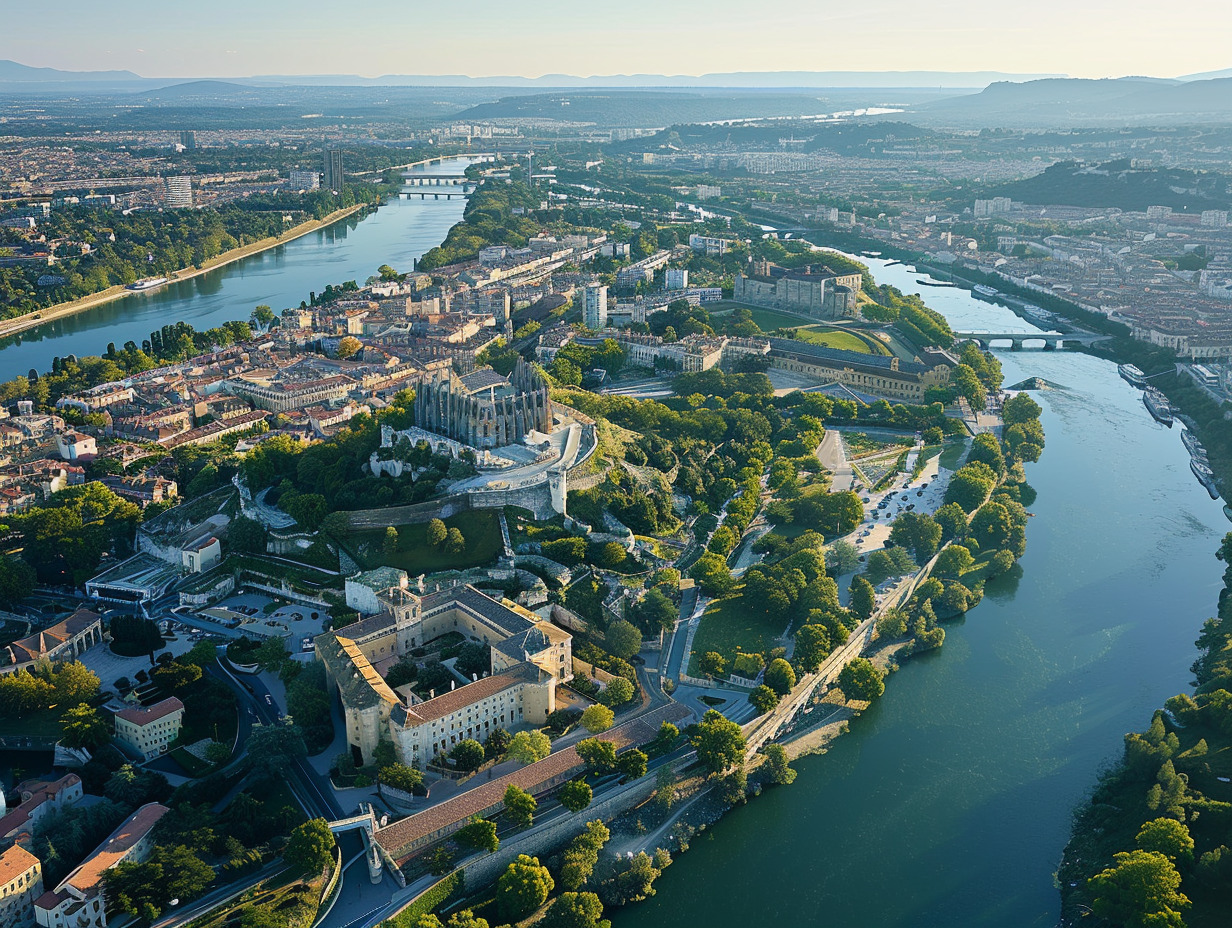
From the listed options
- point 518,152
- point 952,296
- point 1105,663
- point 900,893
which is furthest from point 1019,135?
point 900,893

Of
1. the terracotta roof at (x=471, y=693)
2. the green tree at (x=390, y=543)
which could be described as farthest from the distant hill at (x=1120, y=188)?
the terracotta roof at (x=471, y=693)

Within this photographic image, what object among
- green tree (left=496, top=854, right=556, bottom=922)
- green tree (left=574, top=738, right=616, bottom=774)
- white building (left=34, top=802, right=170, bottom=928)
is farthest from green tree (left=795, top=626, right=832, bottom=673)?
white building (left=34, top=802, right=170, bottom=928)

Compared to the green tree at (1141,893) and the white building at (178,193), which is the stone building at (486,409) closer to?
the green tree at (1141,893)

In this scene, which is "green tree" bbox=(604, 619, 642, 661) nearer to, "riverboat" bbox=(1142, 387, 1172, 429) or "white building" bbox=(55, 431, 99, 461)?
"white building" bbox=(55, 431, 99, 461)

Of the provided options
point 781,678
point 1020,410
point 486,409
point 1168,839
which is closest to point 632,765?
point 781,678

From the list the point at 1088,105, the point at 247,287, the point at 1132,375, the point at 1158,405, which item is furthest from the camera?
the point at 1088,105

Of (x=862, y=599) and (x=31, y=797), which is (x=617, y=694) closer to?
(x=862, y=599)
